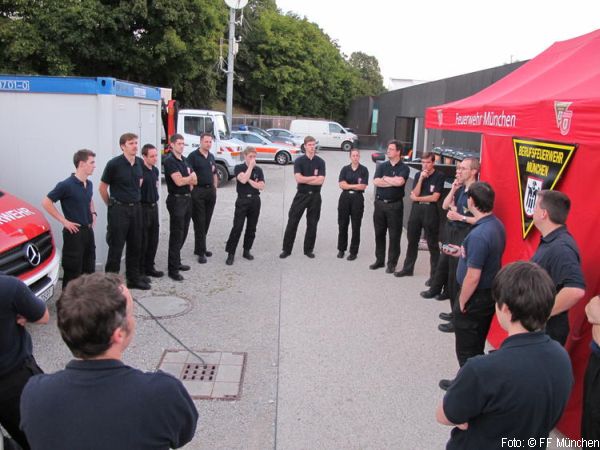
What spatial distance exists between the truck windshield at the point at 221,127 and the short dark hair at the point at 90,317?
16251 mm

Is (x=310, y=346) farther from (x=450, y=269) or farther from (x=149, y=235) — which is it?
(x=149, y=235)

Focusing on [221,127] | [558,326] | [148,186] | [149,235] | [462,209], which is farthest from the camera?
[221,127]

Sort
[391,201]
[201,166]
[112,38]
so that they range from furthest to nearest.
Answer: [112,38]
[201,166]
[391,201]

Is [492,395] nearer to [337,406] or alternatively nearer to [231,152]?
[337,406]

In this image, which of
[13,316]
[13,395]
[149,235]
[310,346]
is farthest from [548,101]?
[149,235]

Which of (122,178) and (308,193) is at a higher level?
(122,178)

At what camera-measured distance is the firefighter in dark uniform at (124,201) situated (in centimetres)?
671

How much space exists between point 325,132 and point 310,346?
30.2m

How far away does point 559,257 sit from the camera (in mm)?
3613

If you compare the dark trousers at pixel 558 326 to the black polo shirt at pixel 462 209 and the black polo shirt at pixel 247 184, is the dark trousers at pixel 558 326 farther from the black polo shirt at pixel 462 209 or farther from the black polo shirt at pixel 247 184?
the black polo shirt at pixel 247 184

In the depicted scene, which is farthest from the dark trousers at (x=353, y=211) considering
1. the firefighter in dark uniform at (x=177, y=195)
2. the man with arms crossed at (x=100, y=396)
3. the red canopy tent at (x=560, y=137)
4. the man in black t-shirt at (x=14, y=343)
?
the man with arms crossed at (x=100, y=396)

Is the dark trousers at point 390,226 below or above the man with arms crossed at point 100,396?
below

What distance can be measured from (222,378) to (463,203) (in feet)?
11.0

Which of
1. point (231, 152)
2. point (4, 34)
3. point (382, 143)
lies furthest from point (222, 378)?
point (382, 143)
